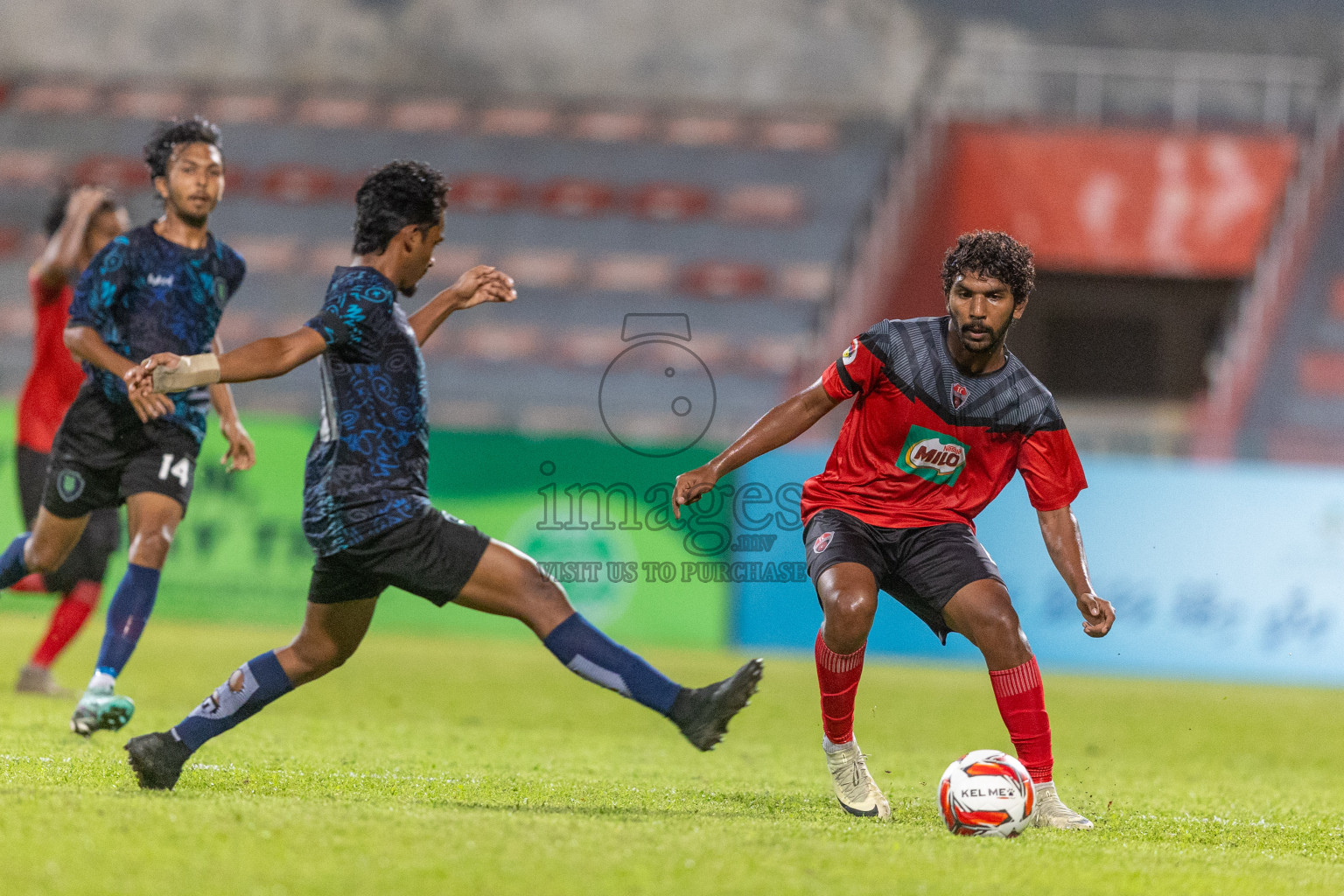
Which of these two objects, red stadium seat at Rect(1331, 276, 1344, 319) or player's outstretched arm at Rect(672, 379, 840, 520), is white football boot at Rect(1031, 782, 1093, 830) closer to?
player's outstretched arm at Rect(672, 379, 840, 520)

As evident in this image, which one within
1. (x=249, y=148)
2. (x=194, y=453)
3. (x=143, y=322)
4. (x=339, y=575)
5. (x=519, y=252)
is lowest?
(x=339, y=575)

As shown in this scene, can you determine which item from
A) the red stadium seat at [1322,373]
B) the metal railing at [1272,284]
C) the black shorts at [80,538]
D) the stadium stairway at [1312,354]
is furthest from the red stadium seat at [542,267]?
the black shorts at [80,538]

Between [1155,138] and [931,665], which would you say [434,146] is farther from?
[931,665]

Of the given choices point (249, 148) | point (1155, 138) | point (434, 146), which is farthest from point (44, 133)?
point (1155, 138)

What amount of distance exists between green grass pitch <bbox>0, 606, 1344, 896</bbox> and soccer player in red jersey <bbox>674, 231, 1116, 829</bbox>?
1.18 ft

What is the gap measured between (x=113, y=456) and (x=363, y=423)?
6.21 feet

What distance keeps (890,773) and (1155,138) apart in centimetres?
1644

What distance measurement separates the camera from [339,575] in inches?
159

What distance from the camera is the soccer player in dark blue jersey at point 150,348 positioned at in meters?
5.28

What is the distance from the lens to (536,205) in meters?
20.3

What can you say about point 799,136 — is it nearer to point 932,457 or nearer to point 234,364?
point 932,457

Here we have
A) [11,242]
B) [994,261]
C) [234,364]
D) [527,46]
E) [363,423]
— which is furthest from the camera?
[527,46]

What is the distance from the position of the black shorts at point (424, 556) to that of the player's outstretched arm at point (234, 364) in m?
0.51

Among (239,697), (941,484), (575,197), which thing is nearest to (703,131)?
(575,197)
